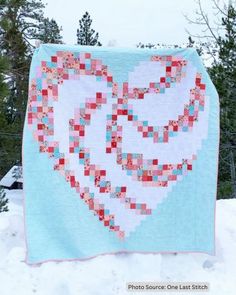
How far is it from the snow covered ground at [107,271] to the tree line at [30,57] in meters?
3.09

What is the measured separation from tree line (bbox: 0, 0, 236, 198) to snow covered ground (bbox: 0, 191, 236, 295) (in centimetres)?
309

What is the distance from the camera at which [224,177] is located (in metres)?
11.9

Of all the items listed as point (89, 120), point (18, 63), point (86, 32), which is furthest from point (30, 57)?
point (89, 120)

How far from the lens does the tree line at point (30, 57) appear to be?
973 cm

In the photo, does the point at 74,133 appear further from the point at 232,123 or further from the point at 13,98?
the point at 13,98

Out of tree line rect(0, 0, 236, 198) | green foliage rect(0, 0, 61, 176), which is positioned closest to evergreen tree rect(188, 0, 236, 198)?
tree line rect(0, 0, 236, 198)

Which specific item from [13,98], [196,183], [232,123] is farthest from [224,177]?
[196,183]

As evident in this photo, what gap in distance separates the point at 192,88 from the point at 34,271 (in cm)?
154

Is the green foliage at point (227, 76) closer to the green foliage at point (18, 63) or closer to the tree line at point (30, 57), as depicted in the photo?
the tree line at point (30, 57)

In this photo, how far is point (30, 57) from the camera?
1312cm

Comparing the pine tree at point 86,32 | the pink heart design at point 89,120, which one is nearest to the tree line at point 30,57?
the pine tree at point 86,32

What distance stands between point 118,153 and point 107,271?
75 cm

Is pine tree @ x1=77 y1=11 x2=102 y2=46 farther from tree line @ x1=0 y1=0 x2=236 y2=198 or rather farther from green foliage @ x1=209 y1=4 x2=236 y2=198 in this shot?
green foliage @ x1=209 y1=4 x2=236 y2=198

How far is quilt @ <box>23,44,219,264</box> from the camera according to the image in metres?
2.80
